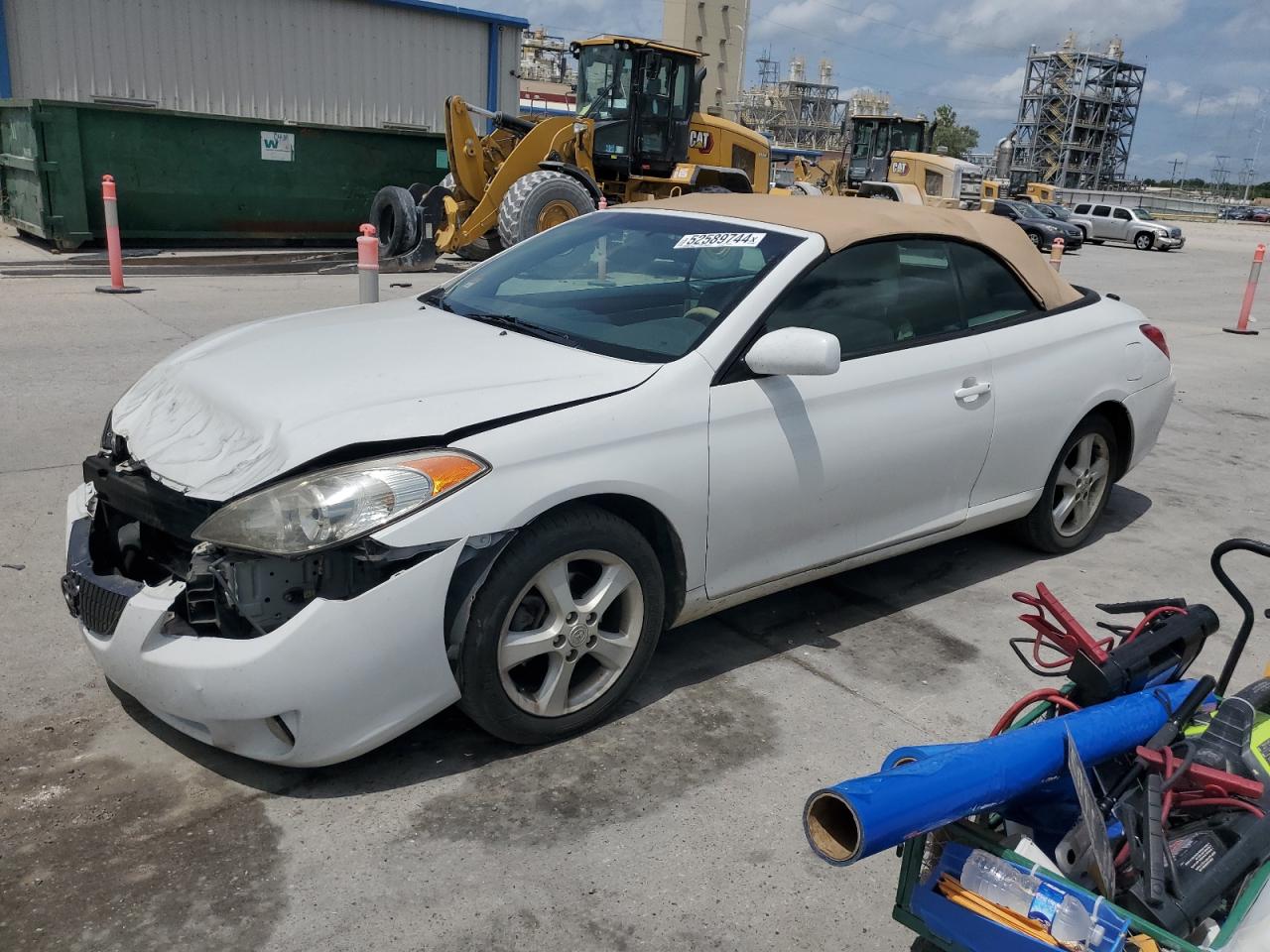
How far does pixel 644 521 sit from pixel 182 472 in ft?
4.32

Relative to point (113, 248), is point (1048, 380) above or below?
above

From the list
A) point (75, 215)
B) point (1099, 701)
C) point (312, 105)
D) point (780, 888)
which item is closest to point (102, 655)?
point (780, 888)

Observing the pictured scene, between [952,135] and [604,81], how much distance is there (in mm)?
141362

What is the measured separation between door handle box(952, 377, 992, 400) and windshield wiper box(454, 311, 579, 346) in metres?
1.53

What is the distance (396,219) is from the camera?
576 inches

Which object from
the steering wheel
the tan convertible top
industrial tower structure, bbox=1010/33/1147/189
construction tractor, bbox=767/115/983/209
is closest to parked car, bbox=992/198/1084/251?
construction tractor, bbox=767/115/983/209

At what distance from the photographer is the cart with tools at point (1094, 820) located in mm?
1832

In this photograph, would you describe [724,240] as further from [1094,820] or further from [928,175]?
[928,175]

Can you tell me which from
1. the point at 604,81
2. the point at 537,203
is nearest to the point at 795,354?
the point at 537,203

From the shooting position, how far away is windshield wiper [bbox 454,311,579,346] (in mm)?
3639

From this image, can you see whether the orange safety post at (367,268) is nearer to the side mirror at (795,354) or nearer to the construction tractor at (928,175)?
the side mirror at (795,354)

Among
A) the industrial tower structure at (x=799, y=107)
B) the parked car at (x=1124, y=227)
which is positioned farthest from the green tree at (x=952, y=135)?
the parked car at (x=1124, y=227)

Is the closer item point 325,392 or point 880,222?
point 325,392

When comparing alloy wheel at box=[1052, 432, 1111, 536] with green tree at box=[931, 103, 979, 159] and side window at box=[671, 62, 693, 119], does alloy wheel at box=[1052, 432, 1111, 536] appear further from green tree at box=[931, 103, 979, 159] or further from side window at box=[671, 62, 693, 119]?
green tree at box=[931, 103, 979, 159]
